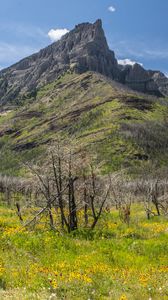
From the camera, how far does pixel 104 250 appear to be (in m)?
15.2

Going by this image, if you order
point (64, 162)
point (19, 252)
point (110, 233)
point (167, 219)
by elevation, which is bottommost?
point (167, 219)

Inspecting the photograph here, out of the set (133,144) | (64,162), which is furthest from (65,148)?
(133,144)

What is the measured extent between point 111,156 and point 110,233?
167408mm

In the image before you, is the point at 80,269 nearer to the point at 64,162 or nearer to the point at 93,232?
the point at 93,232

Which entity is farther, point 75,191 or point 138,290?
point 75,191

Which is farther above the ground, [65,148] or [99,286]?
[65,148]

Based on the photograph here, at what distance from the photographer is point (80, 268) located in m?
11.8

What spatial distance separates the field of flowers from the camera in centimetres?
904

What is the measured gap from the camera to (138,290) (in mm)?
9555

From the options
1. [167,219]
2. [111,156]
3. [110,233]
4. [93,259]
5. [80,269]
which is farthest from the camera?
[111,156]

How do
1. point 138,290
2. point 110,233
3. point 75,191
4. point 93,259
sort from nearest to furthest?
point 138,290, point 93,259, point 110,233, point 75,191

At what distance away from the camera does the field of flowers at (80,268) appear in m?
9.04

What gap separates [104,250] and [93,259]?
4.84 ft

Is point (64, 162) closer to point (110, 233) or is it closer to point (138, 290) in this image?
point (110, 233)
